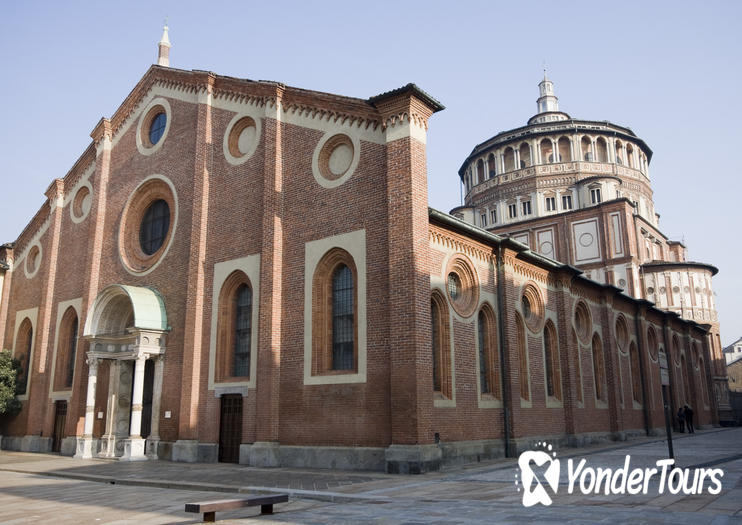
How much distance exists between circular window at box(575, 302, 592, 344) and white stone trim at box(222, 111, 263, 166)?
14568 millimetres

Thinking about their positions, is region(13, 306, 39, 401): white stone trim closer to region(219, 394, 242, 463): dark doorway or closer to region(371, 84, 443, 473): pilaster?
region(219, 394, 242, 463): dark doorway

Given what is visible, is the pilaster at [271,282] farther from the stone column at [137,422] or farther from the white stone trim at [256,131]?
the stone column at [137,422]

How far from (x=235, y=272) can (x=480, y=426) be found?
8.64 metres

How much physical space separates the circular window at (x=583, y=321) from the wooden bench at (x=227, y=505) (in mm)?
19327

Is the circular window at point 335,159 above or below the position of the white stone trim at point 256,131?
below

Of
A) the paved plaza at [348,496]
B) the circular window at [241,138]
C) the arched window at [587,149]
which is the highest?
the arched window at [587,149]

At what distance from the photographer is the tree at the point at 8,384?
25688 millimetres

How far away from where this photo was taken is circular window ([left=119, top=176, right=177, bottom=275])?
876 inches

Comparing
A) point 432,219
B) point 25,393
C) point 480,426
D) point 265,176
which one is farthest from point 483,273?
point 25,393

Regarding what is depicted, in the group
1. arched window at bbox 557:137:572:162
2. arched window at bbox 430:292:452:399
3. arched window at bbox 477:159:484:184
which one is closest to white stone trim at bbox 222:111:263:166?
arched window at bbox 430:292:452:399

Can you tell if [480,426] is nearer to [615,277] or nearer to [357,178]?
[357,178]

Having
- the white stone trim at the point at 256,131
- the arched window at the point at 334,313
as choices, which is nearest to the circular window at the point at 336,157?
the arched window at the point at 334,313

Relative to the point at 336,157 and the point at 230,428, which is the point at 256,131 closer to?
the point at 336,157

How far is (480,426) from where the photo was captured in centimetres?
1761
